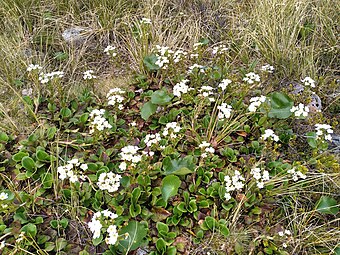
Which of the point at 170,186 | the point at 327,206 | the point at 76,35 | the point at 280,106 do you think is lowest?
the point at 327,206

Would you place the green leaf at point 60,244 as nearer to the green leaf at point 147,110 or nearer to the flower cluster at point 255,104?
the green leaf at point 147,110

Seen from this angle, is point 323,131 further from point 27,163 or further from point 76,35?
point 76,35

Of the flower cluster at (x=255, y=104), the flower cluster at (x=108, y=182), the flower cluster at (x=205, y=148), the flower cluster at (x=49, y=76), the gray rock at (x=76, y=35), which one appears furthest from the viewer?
the gray rock at (x=76, y=35)

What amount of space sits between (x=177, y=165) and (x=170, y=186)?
16 cm

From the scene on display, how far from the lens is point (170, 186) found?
6.01 ft

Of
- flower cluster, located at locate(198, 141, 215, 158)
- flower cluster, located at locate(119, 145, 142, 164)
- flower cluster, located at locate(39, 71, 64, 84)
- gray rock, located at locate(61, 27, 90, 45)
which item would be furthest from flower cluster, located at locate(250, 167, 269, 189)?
gray rock, located at locate(61, 27, 90, 45)

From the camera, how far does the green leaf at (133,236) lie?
64.9 inches

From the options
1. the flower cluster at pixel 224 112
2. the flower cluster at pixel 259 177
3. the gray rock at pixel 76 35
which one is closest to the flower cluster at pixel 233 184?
the flower cluster at pixel 259 177

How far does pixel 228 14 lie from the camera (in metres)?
3.30

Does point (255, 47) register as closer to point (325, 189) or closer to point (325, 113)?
point (325, 113)

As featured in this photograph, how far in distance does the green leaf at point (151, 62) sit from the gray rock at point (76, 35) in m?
0.77

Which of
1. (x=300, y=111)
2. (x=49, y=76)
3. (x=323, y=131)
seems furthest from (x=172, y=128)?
(x=49, y=76)

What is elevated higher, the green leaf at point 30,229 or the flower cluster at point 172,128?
the flower cluster at point 172,128

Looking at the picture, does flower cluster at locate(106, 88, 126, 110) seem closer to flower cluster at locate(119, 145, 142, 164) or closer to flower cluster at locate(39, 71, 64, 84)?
flower cluster at locate(39, 71, 64, 84)
